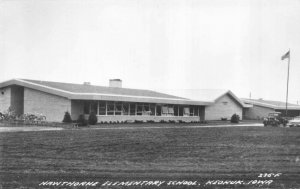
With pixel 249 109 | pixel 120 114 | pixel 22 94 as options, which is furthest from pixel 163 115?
pixel 249 109

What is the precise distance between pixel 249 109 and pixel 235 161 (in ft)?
194

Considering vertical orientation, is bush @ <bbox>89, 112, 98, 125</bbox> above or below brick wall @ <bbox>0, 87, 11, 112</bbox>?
below

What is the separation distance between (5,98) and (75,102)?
7286mm

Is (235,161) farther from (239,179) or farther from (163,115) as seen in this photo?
(163,115)

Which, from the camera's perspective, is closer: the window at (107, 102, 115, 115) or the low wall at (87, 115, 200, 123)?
the low wall at (87, 115, 200, 123)

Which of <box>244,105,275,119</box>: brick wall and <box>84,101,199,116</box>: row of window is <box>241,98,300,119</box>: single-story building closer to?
<box>244,105,275,119</box>: brick wall

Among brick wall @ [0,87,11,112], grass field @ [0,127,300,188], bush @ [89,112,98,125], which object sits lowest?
grass field @ [0,127,300,188]

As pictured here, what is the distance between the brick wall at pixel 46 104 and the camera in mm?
36631

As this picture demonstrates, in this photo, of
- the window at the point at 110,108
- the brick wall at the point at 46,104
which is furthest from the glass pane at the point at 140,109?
the brick wall at the point at 46,104

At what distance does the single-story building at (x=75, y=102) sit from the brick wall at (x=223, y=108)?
30.9ft

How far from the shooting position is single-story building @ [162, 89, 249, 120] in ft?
179

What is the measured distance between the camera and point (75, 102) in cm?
3716

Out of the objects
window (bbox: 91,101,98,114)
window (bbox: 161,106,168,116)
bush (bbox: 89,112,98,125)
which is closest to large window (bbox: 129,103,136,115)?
window (bbox: 91,101,98,114)

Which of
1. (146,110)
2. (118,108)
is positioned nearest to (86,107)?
(118,108)
